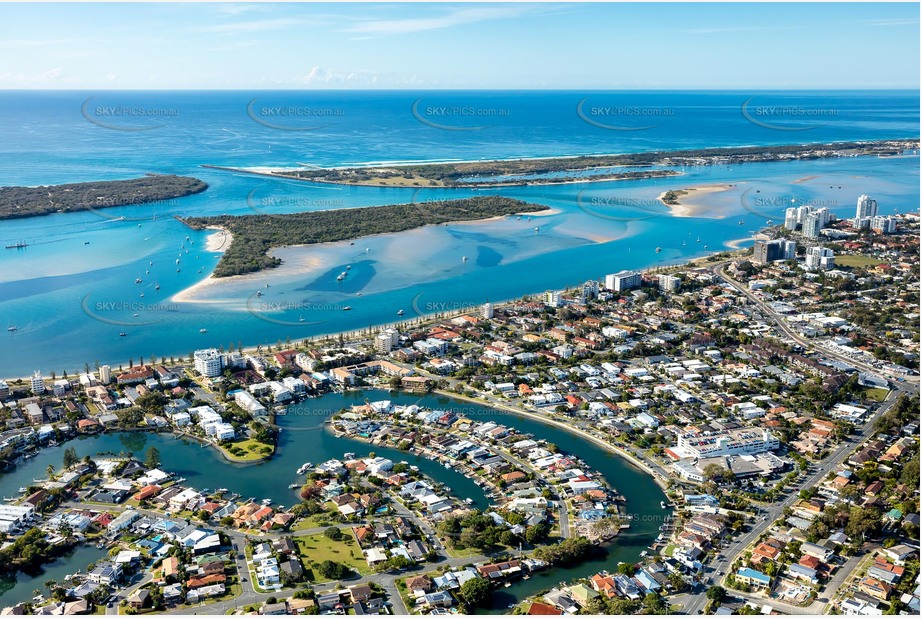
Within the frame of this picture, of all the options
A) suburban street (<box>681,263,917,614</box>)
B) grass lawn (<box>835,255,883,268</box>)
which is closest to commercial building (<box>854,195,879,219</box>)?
grass lawn (<box>835,255,883,268</box>)

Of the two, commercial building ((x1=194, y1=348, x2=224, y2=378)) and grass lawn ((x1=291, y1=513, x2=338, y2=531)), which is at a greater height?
commercial building ((x1=194, y1=348, x2=224, y2=378))

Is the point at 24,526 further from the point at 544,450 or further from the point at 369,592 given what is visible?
the point at 544,450

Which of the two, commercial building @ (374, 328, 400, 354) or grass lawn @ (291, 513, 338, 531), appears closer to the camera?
grass lawn @ (291, 513, 338, 531)

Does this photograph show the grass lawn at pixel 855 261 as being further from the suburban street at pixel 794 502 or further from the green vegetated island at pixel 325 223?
the green vegetated island at pixel 325 223

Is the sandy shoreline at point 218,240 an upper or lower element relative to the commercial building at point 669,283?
upper

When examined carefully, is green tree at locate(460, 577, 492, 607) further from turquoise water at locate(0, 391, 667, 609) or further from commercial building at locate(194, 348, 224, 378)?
commercial building at locate(194, 348, 224, 378)

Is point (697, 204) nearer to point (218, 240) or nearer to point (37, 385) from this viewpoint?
point (218, 240)

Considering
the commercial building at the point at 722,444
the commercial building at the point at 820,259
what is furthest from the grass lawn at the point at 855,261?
the commercial building at the point at 722,444
